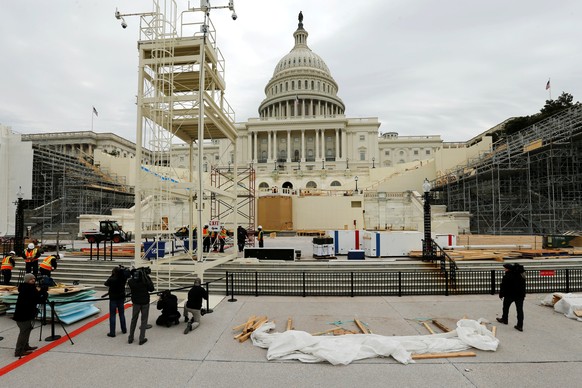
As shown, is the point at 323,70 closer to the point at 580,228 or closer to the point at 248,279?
the point at 580,228

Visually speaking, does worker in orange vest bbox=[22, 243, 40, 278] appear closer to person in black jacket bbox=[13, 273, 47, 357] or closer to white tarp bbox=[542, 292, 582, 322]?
person in black jacket bbox=[13, 273, 47, 357]

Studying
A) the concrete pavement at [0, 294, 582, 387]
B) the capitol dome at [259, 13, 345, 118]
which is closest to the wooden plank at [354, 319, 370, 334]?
the concrete pavement at [0, 294, 582, 387]

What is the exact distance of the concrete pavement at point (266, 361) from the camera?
5.48m

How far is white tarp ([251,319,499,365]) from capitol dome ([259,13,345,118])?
97.3 metres

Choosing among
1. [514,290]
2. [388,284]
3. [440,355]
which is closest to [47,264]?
[388,284]

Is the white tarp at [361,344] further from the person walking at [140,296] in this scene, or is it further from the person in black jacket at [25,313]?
the person in black jacket at [25,313]

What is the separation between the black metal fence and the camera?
37.2 feet

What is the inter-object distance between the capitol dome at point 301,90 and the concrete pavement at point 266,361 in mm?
96076

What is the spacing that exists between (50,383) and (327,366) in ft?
14.7

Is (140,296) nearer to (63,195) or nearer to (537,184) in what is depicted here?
(537,184)

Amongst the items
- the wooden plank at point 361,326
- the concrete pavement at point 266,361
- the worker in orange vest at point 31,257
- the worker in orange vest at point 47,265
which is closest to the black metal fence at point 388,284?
the concrete pavement at point 266,361

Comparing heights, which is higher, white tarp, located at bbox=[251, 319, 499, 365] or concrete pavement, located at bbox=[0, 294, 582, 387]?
white tarp, located at bbox=[251, 319, 499, 365]

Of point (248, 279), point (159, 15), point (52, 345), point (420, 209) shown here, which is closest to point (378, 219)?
point (420, 209)

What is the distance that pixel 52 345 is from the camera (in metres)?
7.02
